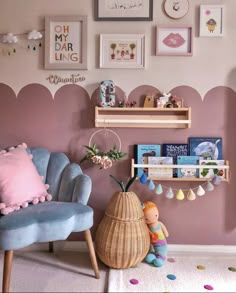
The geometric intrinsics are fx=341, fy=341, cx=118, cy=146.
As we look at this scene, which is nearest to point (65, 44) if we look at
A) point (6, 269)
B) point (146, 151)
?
point (146, 151)

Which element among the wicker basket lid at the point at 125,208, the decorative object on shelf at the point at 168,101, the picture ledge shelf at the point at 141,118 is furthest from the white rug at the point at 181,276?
the decorative object on shelf at the point at 168,101

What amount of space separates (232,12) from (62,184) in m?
1.64

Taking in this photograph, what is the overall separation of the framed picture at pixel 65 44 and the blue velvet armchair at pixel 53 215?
0.62 metres

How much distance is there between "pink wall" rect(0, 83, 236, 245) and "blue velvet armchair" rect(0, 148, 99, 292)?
19 centimetres

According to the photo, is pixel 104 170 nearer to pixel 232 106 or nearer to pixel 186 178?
pixel 186 178

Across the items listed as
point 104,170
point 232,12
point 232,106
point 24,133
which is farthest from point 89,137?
point 232,12

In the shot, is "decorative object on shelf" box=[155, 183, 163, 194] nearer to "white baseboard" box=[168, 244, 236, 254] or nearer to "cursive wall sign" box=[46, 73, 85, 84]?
"white baseboard" box=[168, 244, 236, 254]

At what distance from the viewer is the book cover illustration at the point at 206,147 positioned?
2369 mm

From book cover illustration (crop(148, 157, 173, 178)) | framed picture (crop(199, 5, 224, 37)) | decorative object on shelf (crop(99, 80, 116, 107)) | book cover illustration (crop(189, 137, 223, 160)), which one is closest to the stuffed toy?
book cover illustration (crop(148, 157, 173, 178))

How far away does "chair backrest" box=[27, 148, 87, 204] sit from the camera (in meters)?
2.19

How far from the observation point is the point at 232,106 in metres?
2.38

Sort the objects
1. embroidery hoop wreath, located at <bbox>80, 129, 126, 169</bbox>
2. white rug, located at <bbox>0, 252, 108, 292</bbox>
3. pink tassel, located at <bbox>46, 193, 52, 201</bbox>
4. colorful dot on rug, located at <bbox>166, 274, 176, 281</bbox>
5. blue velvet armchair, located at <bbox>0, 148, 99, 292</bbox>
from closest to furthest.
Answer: blue velvet armchair, located at <bbox>0, 148, 99, 292</bbox> < white rug, located at <bbox>0, 252, 108, 292</bbox> < colorful dot on rug, located at <bbox>166, 274, 176, 281</bbox> < pink tassel, located at <bbox>46, 193, 52, 201</bbox> < embroidery hoop wreath, located at <bbox>80, 129, 126, 169</bbox>

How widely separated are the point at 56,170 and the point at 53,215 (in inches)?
19.6

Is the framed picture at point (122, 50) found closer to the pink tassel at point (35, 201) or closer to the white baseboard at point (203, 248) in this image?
the pink tassel at point (35, 201)
